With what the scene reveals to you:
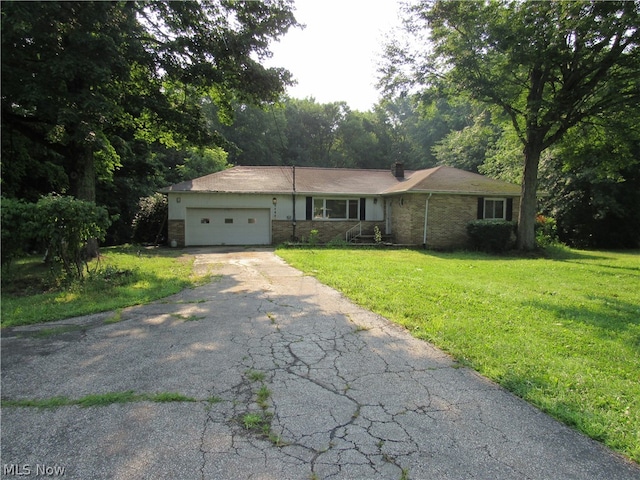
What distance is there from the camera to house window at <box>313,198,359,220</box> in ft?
64.3

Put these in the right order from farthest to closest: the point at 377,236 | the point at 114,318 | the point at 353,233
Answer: the point at 353,233
the point at 377,236
the point at 114,318

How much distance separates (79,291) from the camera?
689 centimetres

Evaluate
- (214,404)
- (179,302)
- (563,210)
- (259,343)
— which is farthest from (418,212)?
(214,404)

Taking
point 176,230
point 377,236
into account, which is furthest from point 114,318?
point 377,236

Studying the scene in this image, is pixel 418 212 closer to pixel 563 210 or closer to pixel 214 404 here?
pixel 563 210

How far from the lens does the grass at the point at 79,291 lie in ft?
18.3

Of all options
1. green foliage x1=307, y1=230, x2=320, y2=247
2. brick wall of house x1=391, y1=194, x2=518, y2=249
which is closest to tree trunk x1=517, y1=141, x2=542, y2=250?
brick wall of house x1=391, y1=194, x2=518, y2=249

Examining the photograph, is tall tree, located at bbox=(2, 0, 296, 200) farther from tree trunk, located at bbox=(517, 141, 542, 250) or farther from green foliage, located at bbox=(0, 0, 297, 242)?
tree trunk, located at bbox=(517, 141, 542, 250)

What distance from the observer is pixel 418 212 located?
17172 millimetres

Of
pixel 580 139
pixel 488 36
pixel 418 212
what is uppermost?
pixel 488 36

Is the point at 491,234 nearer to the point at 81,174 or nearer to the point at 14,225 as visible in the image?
the point at 81,174

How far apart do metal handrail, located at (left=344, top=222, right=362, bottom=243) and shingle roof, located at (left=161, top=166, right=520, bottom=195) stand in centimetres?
178

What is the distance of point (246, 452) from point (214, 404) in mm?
708

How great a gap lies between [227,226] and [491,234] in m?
12.4
